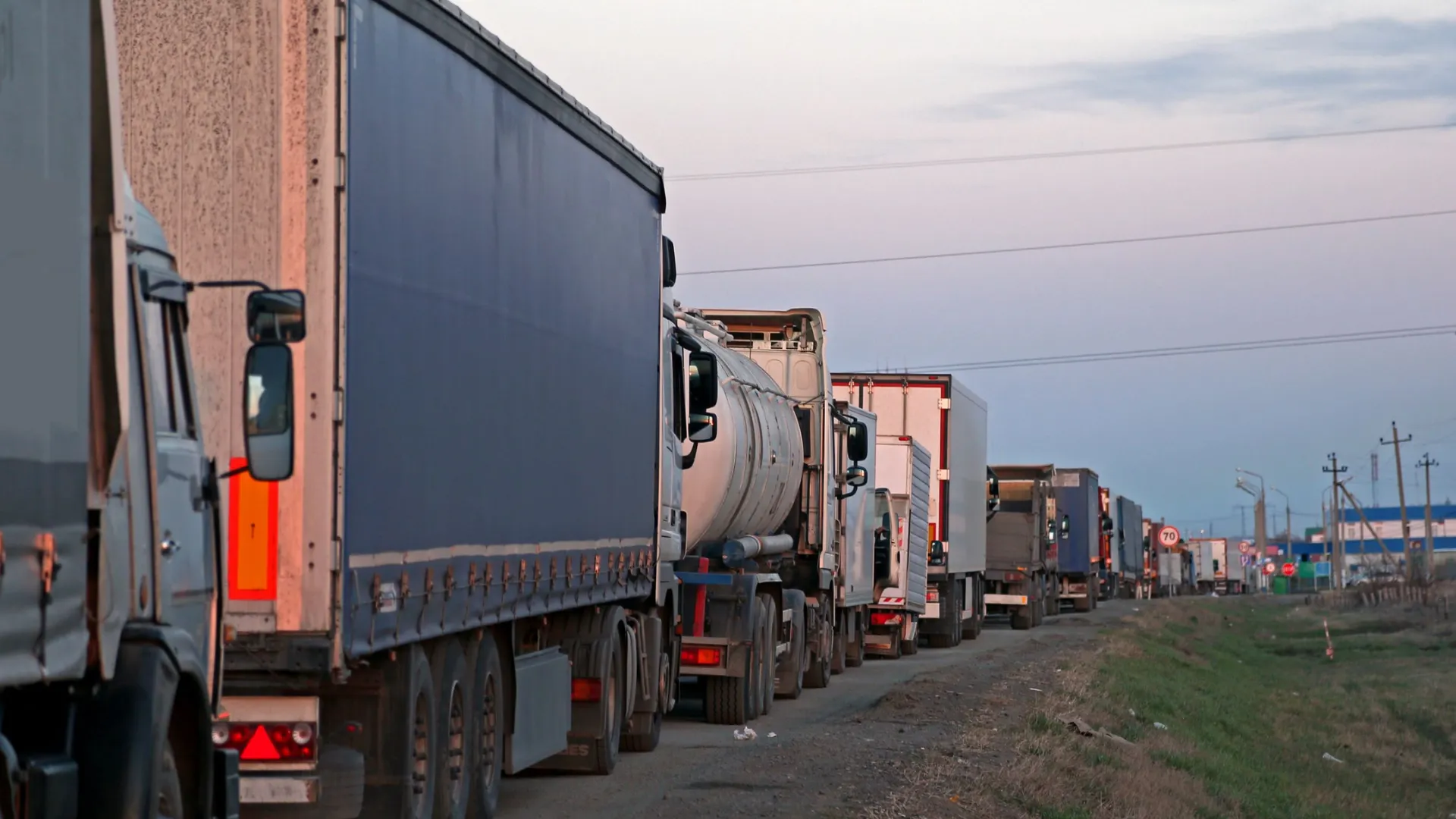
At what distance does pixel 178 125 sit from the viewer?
8.26m

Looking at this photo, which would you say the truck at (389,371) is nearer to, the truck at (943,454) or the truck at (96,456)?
the truck at (96,456)

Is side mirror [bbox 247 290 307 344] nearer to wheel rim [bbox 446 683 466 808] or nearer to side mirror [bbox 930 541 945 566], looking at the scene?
wheel rim [bbox 446 683 466 808]

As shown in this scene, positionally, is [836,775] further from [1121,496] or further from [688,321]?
[1121,496]

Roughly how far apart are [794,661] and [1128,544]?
55.8 metres

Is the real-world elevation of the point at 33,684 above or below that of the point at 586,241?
below

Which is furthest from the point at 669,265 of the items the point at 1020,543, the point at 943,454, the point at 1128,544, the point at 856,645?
the point at 1128,544

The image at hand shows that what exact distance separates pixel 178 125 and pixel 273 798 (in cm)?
280

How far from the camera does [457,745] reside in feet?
33.3

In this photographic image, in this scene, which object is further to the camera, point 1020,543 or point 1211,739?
point 1020,543

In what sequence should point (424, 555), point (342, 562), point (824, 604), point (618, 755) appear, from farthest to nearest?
point (824, 604)
point (618, 755)
point (424, 555)
point (342, 562)

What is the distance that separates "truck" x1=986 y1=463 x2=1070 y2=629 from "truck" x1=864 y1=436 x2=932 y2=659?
1196 cm

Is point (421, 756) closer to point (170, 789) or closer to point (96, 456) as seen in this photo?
point (170, 789)

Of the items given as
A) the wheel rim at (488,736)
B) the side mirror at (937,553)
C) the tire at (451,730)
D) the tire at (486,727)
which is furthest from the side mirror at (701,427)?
the side mirror at (937,553)

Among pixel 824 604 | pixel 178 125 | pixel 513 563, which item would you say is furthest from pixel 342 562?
pixel 824 604
